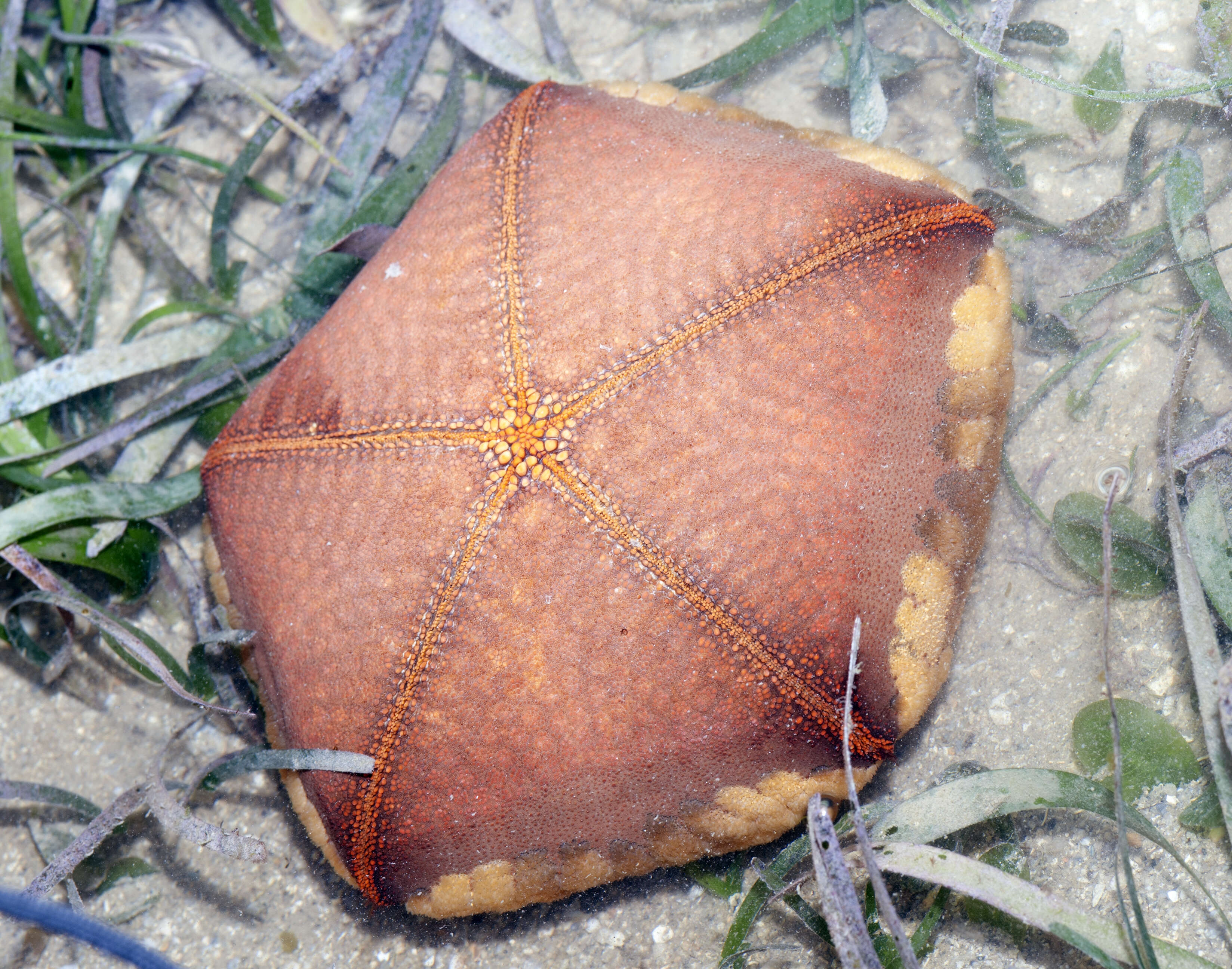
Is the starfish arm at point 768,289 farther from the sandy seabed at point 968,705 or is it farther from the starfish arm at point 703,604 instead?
the sandy seabed at point 968,705

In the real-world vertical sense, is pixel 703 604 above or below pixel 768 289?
below

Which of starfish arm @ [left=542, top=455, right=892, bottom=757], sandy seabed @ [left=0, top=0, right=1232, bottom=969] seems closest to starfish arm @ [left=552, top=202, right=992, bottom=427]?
starfish arm @ [left=542, top=455, right=892, bottom=757]

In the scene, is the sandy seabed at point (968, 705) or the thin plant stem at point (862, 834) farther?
the sandy seabed at point (968, 705)

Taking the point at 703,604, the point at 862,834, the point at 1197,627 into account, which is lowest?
the point at 1197,627

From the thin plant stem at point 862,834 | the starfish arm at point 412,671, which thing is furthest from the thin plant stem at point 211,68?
the thin plant stem at point 862,834

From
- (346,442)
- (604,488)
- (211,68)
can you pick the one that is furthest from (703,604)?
(211,68)

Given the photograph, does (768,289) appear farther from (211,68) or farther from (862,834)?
(211,68)

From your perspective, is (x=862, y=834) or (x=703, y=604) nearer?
(x=703, y=604)

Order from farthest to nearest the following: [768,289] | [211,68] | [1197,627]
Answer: [211,68] → [1197,627] → [768,289]

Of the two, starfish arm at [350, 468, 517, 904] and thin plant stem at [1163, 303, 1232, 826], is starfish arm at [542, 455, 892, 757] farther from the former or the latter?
thin plant stem at [1163, 303, 1232, 826]
